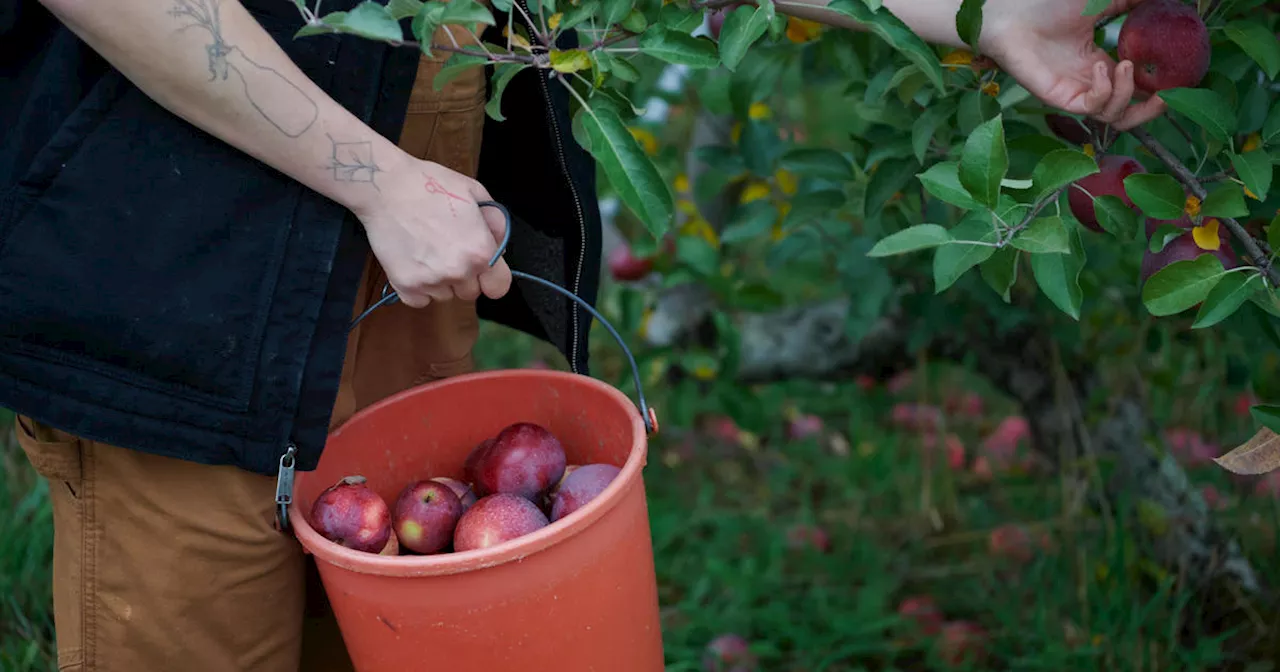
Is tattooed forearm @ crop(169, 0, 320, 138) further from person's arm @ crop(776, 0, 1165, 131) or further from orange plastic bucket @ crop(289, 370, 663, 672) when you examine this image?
person's arm @ crop(776, 0, 1165, 131)

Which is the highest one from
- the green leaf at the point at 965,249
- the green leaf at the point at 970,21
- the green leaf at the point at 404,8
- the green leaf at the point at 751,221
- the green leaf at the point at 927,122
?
the green leaf at the point at 404,8

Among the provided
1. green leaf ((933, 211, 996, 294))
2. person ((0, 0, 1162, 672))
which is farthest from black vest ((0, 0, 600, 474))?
green leaf ((933, 211, 996, 294))

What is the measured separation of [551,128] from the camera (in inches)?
52.8

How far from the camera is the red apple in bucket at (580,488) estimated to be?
1221 millimetres

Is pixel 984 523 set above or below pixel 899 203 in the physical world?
below

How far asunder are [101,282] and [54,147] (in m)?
0.13

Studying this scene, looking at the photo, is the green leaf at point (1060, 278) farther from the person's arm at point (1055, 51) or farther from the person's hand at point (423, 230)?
the person's hand at point (423, 230)

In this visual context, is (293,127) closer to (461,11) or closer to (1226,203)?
(461,11)

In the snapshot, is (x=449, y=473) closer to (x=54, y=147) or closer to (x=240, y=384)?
(x=240, y=384)

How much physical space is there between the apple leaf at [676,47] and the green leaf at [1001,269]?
34 centimetres

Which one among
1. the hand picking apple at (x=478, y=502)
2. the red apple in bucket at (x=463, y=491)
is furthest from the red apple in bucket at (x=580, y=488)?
the red apple in bucket at (x=463, y=491)

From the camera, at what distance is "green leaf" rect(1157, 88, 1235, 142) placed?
112 cm

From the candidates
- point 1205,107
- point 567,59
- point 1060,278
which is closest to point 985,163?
point 1060,278

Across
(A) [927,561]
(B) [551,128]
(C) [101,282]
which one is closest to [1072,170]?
(B) [551,128]
